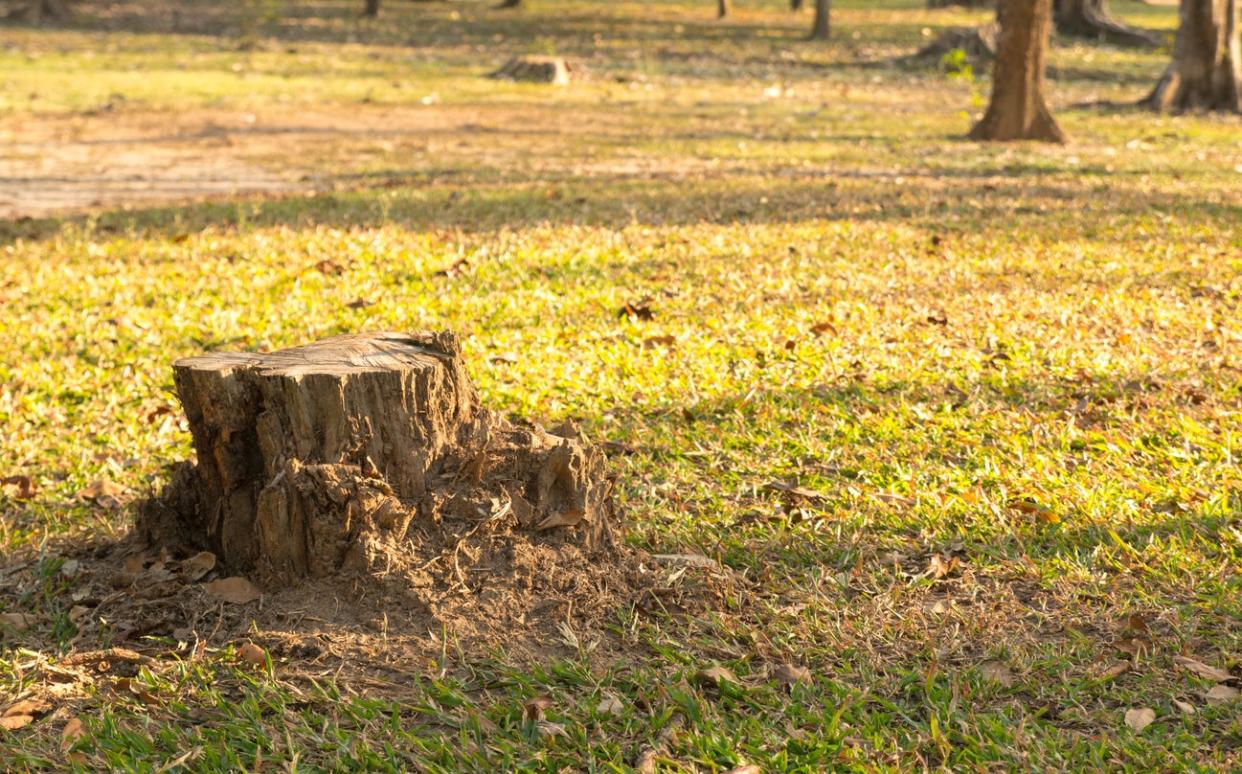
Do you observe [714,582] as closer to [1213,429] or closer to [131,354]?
[1213,429]

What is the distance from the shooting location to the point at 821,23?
29.0 meters

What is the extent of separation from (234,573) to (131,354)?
10.2 feet

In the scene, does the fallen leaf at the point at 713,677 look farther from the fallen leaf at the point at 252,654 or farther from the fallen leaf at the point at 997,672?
the fallen leaf at the point at 252,654

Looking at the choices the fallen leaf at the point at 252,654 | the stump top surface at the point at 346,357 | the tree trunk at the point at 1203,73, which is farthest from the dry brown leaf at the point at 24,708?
the tree trunk at the point at 1203,73

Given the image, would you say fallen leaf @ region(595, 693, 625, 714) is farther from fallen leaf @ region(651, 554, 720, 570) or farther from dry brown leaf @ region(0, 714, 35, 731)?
dry brown leaf @ region(0, 714, 35, 731)

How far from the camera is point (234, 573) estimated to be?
4012mm

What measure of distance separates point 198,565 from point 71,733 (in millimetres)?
757

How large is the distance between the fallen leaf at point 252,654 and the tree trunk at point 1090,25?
29.6 m

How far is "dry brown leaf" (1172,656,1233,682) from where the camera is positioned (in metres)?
3.55

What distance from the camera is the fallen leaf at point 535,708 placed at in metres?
3.38

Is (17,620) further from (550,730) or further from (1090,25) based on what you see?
(1090,25)

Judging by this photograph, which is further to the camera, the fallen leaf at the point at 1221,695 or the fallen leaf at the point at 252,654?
the fallen leaf at the point at 252,654

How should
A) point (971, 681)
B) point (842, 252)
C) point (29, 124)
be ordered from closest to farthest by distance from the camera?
point (971, 681) → point (842, 252) → point (29, 124)

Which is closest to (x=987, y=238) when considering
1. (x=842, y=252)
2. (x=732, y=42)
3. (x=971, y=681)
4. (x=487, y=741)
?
(x=842, y=252)
